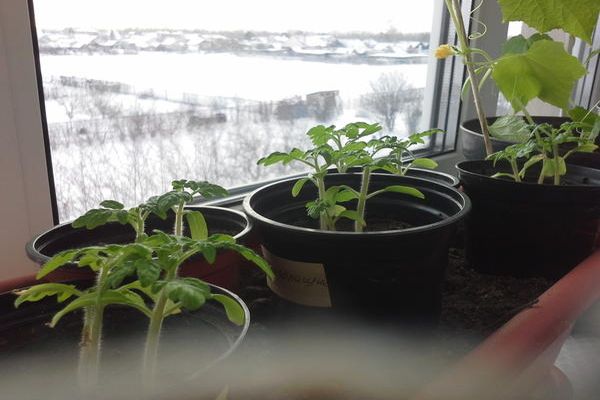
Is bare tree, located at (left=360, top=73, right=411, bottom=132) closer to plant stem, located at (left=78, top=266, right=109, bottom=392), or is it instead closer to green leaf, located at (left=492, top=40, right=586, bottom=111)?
green leaf, located at (left=492, top=40, right=586, bottom=111)

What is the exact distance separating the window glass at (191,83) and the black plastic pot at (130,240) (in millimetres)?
117

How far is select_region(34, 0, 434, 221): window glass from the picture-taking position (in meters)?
0.68

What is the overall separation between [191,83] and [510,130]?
0.57 m

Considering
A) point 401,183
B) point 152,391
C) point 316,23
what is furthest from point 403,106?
point 152,391

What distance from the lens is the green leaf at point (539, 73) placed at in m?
0.81

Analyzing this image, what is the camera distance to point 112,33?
27.3 inches

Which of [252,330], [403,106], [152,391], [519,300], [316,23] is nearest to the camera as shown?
[152,391]

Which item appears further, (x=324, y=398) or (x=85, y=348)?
(x=324, y=398)

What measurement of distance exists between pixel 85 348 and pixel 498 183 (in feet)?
1.85

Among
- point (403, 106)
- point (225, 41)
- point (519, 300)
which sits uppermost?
point (225, 41)

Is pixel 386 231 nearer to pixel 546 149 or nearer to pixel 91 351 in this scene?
pixel 91 351

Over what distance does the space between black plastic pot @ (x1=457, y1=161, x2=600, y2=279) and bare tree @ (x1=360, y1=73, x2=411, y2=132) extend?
39 centimetres

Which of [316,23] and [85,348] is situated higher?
[316,23]

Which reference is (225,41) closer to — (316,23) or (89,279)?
(316,23)
